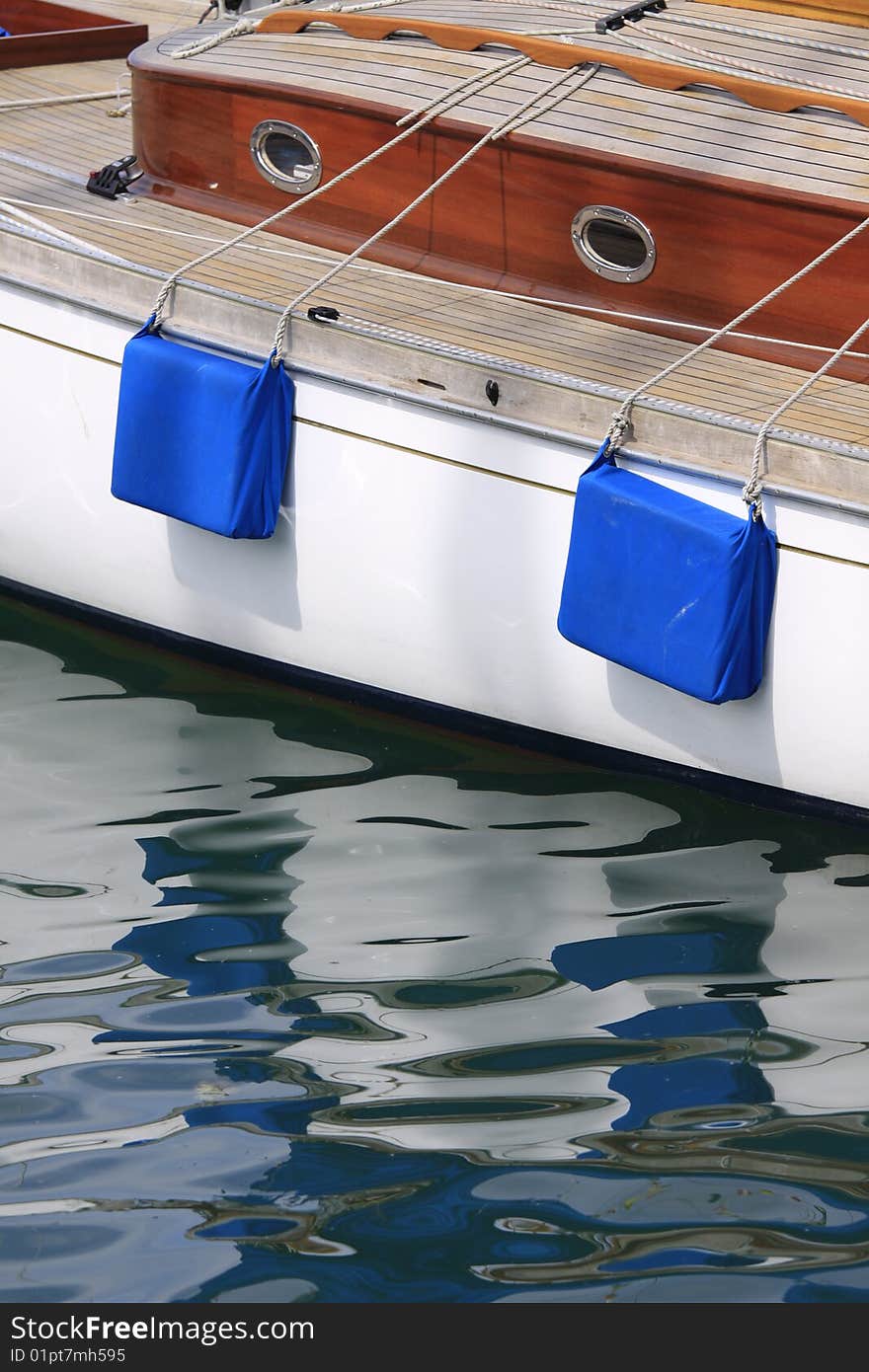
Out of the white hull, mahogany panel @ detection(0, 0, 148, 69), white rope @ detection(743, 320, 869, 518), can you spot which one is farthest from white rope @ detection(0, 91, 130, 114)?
white rope @ detection(743, 320, 869, 518)

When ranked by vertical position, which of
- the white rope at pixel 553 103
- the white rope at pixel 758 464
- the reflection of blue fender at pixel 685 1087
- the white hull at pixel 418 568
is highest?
the white rope at pixel 553 103

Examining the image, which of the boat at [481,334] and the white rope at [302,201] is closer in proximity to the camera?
the boat at [481,334]

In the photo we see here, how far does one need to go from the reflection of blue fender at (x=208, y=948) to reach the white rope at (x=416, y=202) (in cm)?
161

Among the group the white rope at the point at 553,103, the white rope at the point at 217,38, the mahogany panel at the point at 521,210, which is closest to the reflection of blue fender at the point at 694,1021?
the mahogany panel at the point at 521,210

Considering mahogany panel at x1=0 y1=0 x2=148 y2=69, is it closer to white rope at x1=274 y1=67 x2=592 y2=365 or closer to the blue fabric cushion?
white rope at x1=274 y1=67 x2=592 y2=365

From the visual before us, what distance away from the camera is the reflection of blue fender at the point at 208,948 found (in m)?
4.03

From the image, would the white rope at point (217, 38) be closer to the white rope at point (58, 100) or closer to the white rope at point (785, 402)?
the white rope at point (58, 100)

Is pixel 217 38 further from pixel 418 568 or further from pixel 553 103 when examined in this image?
pixel 418 568

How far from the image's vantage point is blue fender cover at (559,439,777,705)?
13.9ft

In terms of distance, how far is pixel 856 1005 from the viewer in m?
3.91

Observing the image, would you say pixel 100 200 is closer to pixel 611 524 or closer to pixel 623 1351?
pixel 611 524

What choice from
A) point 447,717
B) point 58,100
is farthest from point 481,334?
point 58,100

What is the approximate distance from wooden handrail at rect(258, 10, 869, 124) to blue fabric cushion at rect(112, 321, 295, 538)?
138 centimetres

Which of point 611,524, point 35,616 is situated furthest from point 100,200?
point 611,524
